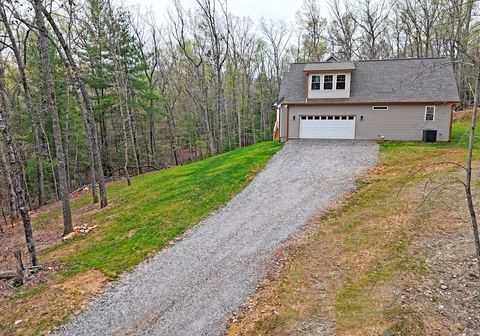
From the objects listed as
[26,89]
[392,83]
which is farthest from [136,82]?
[392,83]

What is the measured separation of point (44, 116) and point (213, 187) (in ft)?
44.1

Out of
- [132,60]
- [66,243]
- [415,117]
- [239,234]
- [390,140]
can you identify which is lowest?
[66,243]

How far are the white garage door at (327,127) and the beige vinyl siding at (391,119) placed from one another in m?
0.26

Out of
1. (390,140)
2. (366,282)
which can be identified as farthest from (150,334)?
(390,140)

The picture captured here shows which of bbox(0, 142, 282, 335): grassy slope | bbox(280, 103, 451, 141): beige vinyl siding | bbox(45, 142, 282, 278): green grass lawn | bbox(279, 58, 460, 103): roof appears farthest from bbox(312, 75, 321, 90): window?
bbox(0, 142, 282, 335): grassy slope

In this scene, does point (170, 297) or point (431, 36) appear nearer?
point (170, 297)

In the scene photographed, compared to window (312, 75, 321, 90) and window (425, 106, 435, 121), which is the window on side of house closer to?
window (312, 75, 321, 90)

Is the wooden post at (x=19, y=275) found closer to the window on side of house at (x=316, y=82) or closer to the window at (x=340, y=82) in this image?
the window on side of house at (x=316, y=82)

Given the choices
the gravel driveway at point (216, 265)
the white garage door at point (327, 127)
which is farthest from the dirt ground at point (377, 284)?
the white garage door at point (327, 127)

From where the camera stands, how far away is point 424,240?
22.6ft

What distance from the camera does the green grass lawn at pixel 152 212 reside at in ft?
28.2

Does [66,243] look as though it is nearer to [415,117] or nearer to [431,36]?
[415,117]

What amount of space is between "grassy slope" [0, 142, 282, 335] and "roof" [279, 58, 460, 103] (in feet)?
16.6

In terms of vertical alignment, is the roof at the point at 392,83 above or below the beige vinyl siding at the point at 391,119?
above
